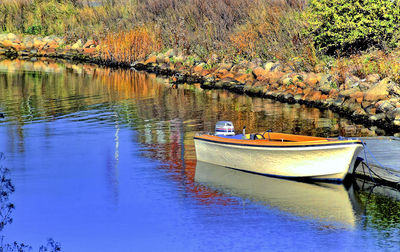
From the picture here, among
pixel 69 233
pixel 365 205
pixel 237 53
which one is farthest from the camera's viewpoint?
pixel 237 53

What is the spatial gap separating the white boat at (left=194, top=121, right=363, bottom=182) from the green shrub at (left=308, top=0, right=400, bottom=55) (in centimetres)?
1629

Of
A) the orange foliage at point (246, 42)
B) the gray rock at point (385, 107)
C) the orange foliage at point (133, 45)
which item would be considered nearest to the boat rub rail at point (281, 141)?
the gray rock at point (385, 107)

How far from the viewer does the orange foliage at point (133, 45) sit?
181 ft

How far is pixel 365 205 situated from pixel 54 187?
8110 mm

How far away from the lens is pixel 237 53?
45.4 m

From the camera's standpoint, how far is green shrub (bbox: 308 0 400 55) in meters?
36.4

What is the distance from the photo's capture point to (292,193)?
19453 mm

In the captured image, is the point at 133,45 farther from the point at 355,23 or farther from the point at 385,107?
the point at 385,107

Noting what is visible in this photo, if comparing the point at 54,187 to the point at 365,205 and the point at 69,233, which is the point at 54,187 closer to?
the point at 69,233

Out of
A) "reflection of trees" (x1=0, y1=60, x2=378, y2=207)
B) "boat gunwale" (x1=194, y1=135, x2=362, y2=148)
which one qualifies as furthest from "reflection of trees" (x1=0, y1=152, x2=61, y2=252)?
"boat gunwale" (x1=194, y1=135, x2=362, y2=148)

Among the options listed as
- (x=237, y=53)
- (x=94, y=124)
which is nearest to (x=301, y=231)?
(x=94, y=124)

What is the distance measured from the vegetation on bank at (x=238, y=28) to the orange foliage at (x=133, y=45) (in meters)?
0.07

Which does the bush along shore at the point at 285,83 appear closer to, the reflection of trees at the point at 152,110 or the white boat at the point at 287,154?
the reflection of trees at the point at 152,110

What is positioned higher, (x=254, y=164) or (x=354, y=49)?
(x=354, y=49)
